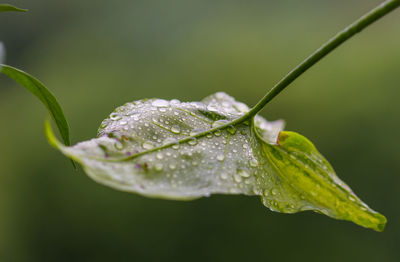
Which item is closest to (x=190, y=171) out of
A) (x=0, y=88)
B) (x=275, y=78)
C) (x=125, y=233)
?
(x=125, y=233)

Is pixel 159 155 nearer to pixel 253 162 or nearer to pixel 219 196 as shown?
pixel 253 162

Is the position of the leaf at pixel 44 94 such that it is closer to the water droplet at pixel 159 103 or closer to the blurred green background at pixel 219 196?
the water droplet at pixel 159 103

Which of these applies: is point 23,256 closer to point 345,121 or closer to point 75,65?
point 75,65

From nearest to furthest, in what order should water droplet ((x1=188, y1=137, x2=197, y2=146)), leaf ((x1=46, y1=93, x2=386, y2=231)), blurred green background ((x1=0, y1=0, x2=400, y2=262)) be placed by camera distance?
leaf ((x1=46, y1=93, x2=386, y2=231))
water droplet ((x1=188, y1=137, x2=197, y2=146))
blurred green background ((x1=0, y1=0, x2=400, y2=262))

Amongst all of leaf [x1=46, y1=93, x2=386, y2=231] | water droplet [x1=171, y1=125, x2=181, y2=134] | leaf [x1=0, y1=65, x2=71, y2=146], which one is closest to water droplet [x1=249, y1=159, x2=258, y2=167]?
leaf [x1=46, y1=93, x2=386, y2=231]

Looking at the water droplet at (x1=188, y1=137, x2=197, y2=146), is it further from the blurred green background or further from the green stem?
the blurred green background

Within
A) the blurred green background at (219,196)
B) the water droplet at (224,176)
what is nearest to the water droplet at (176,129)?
the water droplet at (224,176)

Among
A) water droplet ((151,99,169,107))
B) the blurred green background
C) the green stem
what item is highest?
the green stem
